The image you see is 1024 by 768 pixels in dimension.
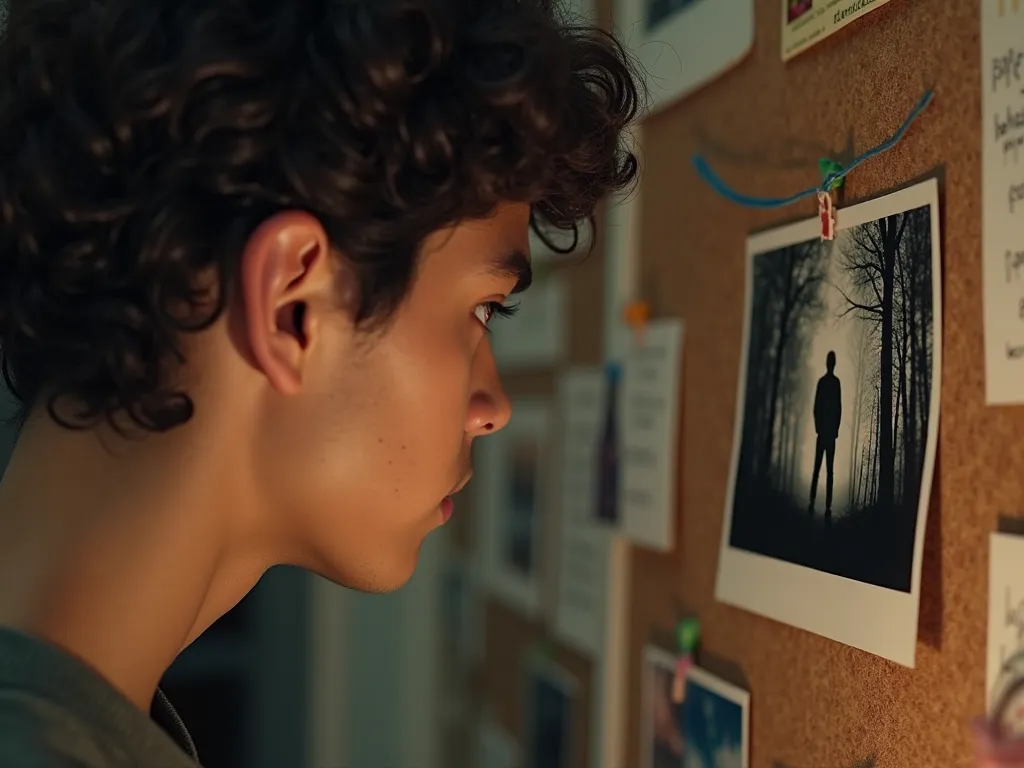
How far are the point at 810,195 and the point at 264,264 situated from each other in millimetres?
310

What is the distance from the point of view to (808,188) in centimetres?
62

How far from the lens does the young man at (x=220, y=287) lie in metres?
0.51

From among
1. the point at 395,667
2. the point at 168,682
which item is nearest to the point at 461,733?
the point at 395,667

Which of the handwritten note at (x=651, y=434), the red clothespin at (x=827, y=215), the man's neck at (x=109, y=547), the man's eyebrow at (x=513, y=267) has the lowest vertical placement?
the man's neck at (x=109, y=547)

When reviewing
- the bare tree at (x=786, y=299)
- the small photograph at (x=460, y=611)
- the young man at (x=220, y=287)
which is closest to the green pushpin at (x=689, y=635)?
the bare tree at (x=786, y=299)

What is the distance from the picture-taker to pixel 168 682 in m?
1.66

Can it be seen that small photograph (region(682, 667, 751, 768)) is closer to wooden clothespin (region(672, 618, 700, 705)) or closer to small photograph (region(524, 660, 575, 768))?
wooden clothespin (region(672, 618, 700, 705))

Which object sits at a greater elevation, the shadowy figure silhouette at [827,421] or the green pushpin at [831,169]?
the green pushpin at [831,169]

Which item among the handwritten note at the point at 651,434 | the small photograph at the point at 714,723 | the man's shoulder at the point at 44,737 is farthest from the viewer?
the handwritten note at the point at 651,434

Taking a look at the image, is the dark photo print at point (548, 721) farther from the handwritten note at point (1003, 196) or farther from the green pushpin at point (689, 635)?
the handwritten note at point (1003, 196)

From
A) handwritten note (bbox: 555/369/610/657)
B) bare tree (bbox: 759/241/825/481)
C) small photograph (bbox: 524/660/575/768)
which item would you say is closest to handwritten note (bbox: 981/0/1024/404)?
bare tree (bbox: 759/241/825/481)

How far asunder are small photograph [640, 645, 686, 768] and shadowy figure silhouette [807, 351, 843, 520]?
0.83ft

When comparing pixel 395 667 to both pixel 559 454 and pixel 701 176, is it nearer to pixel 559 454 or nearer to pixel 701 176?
pixel 559 454

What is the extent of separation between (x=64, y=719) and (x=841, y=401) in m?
0.41
